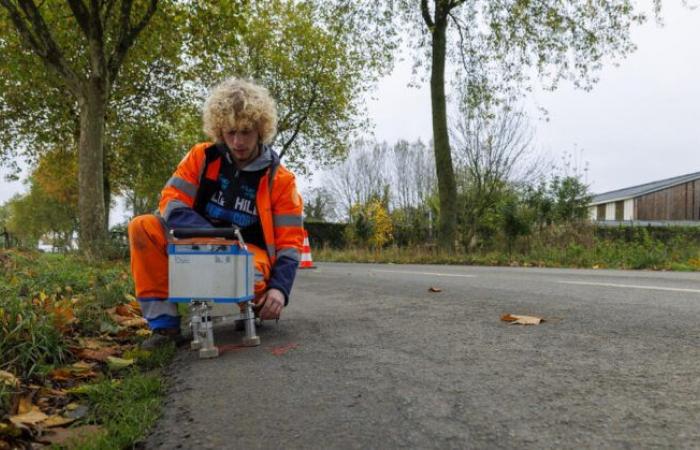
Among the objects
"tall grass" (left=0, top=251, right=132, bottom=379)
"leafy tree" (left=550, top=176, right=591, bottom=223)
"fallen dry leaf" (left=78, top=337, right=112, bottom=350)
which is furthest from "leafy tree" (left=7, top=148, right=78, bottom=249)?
"leafy tree" (left=550, top=176, right=591, bottom=223)

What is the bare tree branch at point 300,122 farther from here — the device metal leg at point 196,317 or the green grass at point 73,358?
the device metal leg at point 196,317

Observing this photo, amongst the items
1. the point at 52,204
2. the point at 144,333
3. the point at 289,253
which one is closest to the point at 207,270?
the point at 289,253

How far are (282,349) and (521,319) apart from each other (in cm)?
160

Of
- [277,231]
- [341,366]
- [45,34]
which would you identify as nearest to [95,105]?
[45,34]

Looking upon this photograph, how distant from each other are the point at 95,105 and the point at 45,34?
58.9 inches

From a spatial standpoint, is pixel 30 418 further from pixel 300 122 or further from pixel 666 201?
pixel 666 201

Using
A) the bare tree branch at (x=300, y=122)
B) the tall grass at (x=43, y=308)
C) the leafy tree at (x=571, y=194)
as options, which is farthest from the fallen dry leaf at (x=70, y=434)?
the bare tree branch at (x=300, y=122)

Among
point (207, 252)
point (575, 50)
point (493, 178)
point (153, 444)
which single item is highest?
point (575, 50)

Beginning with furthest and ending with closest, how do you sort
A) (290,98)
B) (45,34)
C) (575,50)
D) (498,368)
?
(290,98) → (575,50) → (45,34) → (498,368)

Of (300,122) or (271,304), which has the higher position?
(300,122)

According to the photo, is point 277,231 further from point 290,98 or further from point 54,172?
point 54,172

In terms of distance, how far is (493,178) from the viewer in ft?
77.7

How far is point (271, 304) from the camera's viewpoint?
335 centimetres

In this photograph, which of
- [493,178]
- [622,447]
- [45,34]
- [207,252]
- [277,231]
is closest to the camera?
[622,447]
